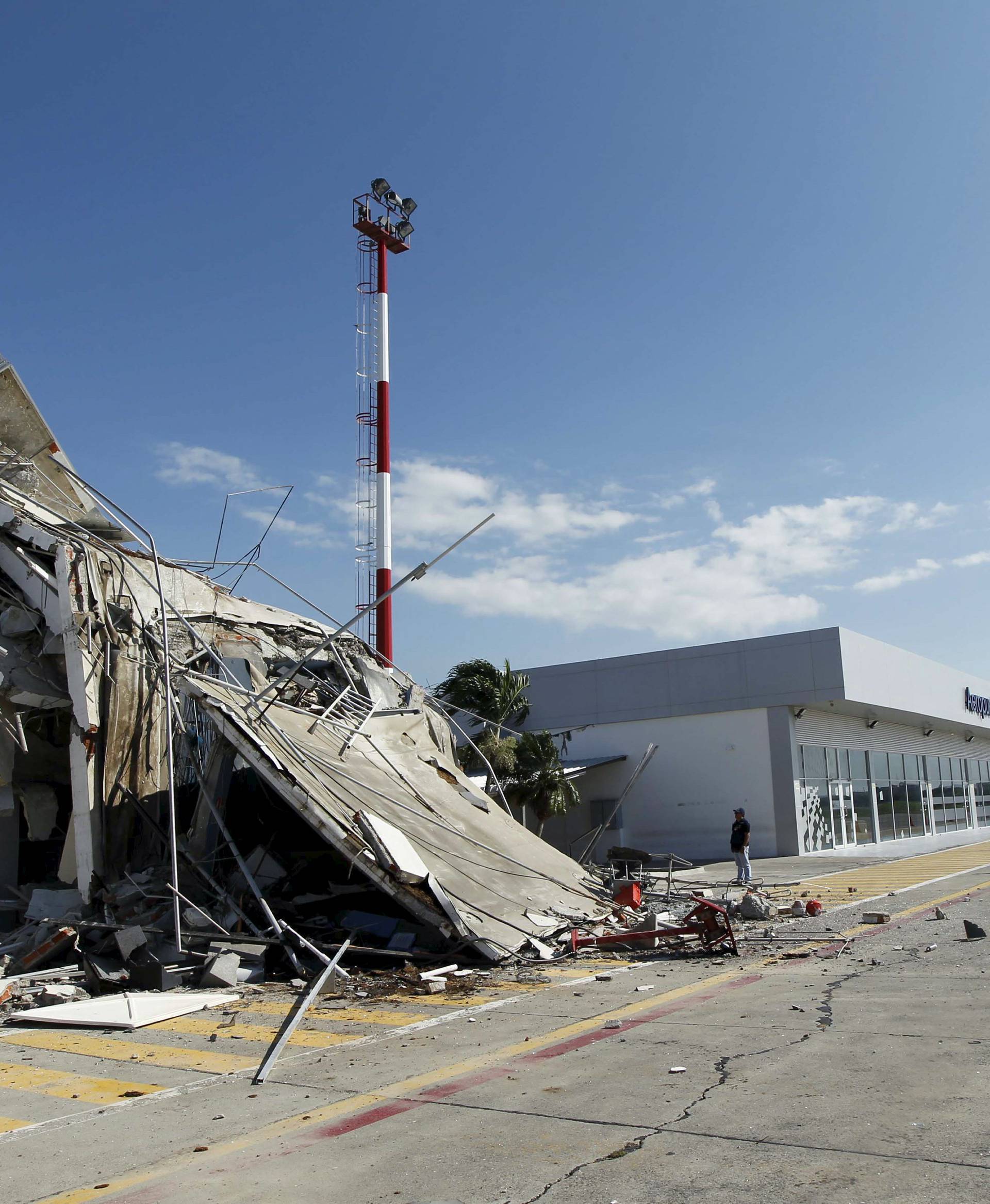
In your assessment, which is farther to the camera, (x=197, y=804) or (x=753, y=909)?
(x=753, y=909)

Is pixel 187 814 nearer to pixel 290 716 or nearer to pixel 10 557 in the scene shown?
pixel 290 716

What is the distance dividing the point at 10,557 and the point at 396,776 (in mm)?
6304

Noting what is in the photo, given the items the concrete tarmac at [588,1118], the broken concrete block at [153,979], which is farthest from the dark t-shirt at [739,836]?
the broken concrete block at [153,979]

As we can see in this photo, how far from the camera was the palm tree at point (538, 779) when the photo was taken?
1065 inches

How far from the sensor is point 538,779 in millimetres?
27125

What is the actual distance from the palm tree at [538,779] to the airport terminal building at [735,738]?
3593mm

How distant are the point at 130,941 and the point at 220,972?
58.2 inches

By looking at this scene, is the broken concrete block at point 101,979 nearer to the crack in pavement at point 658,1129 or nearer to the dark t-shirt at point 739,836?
the crack in pavement at point 658,1129

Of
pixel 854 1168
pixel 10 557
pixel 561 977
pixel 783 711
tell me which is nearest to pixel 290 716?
pixel 10 557

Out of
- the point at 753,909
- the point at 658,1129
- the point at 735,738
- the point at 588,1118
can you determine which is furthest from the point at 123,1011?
the point at 735,738

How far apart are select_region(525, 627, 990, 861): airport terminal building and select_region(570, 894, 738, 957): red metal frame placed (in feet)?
63.4

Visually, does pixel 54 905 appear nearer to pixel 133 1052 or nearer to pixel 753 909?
pixel 133 1052

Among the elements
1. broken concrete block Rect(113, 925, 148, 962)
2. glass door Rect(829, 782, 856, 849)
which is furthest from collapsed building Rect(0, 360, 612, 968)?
glass door Rect(829, 782, 856, 849)

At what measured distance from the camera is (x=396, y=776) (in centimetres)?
1415
